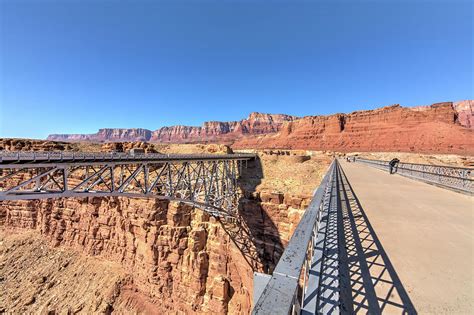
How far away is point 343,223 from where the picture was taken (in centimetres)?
503

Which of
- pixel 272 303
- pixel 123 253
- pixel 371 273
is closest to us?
pixel 272 303

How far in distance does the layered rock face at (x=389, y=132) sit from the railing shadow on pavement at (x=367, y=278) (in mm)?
73617

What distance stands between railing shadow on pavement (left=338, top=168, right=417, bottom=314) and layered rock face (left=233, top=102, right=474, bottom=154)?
73.6 m

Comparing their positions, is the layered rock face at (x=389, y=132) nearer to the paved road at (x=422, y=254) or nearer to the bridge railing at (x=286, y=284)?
the paved road at (x=422, y=254)

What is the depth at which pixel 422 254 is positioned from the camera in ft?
11.7

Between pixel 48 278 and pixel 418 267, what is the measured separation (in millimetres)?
28973

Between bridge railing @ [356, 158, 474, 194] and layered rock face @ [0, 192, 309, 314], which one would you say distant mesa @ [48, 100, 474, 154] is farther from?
layered rock face @ [0, 192, 309, 314]

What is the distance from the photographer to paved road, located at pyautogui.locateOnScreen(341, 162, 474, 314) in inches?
96.4

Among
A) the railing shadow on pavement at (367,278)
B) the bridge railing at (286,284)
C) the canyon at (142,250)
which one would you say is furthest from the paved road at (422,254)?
the canyon at (142,250)

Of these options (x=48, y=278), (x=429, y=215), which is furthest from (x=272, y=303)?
(x=48, y=278)

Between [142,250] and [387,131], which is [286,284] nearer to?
[142,250]

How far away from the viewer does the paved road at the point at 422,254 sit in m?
2.45

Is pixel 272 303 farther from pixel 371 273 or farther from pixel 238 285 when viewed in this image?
pixel 238 285

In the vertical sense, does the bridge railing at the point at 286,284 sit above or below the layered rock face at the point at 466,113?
below
